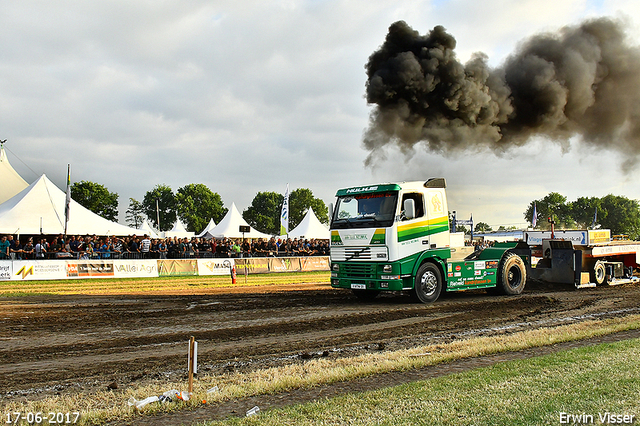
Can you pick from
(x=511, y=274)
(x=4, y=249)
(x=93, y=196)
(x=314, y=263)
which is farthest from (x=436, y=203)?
(x=93, y=196)

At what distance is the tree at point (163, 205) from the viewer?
10525cm

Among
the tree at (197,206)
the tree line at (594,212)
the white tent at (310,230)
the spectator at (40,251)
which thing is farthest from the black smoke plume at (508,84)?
the tree line at (594,212)

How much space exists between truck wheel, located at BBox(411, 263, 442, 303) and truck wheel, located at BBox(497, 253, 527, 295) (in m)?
2.61

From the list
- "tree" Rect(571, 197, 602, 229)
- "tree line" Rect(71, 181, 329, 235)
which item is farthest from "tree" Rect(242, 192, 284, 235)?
"tree" Rect(571, 197, 602, 229)

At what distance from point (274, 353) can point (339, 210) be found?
20.8 feet

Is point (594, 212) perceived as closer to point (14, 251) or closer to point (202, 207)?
point (202, 207)

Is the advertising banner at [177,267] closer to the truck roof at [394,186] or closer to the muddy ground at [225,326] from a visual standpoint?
the muddy ground at [225,326]

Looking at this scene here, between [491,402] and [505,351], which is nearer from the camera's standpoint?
[491,402]

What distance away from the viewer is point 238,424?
418cm

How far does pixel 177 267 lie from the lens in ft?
81.7

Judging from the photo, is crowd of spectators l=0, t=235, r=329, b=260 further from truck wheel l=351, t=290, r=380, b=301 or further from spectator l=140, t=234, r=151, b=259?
truck wheel l=351, t=290, r=380, b=301

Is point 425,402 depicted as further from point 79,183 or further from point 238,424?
point 79,183

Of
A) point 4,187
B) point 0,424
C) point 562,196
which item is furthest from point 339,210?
Result: point 562,196

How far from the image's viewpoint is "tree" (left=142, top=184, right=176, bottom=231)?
345ft
